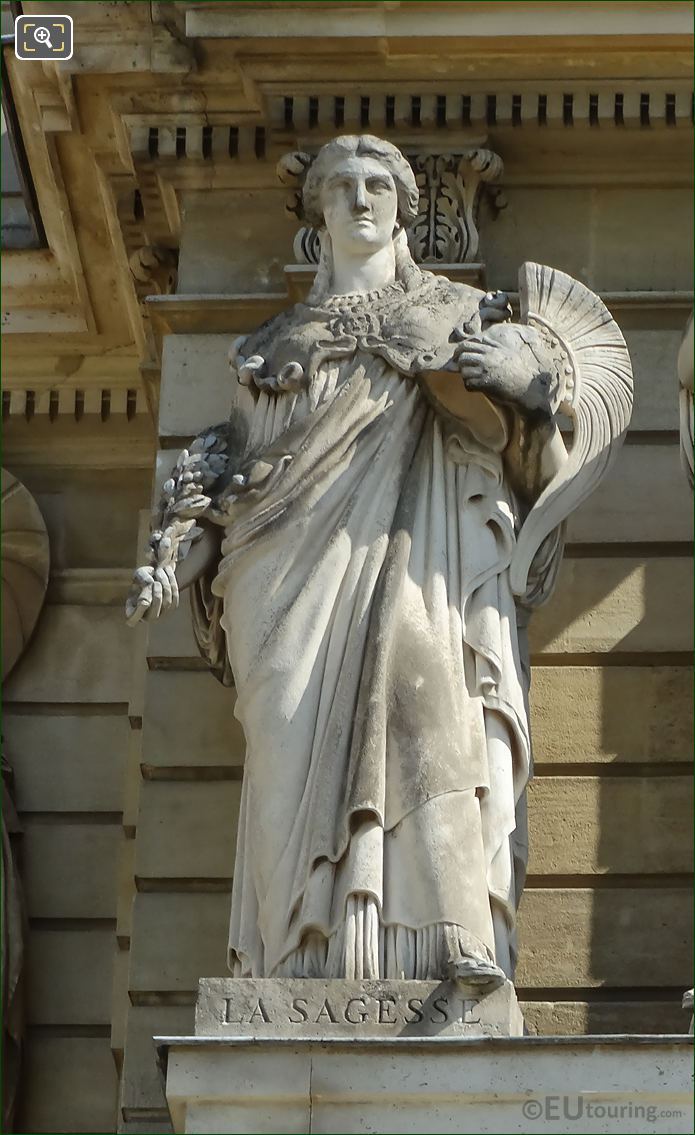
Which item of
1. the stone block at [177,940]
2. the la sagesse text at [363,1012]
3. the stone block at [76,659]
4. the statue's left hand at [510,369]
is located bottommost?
the la sagesse text at [363,1012]

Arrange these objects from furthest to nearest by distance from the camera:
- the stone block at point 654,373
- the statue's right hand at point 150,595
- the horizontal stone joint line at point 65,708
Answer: the horizontal stone joint line at point 65,708 → the stone block at point 654,373 → the statue's right hand at point 150,595

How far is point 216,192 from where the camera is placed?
508 inches

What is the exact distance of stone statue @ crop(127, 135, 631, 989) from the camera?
10008 mm

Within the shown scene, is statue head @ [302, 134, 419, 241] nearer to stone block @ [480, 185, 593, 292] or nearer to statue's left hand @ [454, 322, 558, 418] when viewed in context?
statue's left hand @ [454, 322, 558, 418]

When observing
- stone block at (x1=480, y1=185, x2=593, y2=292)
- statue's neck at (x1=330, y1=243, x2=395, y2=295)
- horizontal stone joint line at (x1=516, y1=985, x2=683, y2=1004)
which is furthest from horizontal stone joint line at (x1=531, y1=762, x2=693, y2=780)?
stone block at (x1=480, y1=185, x2=593, y2=292)

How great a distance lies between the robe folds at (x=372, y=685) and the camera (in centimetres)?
995

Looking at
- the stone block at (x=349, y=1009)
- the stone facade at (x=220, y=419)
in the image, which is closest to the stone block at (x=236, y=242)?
the stone facade at (x=220, y=419)

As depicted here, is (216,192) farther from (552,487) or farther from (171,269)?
(552,487)

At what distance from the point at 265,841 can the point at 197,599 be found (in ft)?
3.65

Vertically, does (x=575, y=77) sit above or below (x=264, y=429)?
above

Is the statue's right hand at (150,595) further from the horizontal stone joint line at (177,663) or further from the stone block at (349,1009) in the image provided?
the horizontal stone joint line at (177,663)

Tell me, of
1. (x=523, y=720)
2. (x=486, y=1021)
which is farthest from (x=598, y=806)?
(x=486, y=1021)

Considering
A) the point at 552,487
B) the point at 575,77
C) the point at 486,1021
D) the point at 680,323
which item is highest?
the point at 575,77

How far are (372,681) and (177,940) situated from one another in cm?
180
